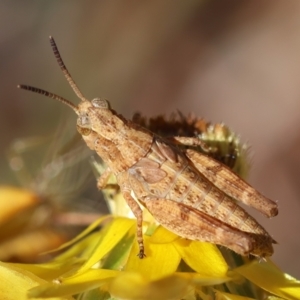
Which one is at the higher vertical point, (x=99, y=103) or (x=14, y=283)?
(x=99, y=103)

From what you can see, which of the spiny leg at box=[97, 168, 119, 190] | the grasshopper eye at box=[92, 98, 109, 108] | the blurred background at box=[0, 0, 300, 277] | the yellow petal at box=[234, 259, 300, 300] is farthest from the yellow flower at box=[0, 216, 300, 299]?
the blurred background at box=[0, 0, 300, 277]

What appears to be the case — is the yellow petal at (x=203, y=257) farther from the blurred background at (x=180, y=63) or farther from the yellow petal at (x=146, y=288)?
the blurred background at (x=180, y=63)

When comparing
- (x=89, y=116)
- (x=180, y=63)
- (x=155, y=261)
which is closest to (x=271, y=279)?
(x=155, y=261)

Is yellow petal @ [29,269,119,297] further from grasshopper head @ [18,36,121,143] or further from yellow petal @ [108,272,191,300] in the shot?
grasshopper head @ [18,36,121,143]

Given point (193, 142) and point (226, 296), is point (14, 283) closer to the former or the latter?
point (226, 296)

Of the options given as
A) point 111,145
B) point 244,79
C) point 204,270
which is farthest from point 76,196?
point 244,79

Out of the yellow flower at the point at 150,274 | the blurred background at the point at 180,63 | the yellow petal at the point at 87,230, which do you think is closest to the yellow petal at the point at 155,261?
the yellow flower at the point at 150,274
